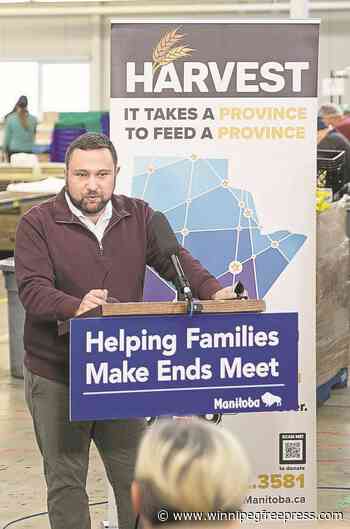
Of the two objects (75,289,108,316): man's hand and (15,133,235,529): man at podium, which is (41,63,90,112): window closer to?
(15,133,235,529): man at podium

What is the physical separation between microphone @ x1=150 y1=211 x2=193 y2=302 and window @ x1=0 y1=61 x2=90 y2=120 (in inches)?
875

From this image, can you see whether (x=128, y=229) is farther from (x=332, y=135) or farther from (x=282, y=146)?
(x=332, y=135)

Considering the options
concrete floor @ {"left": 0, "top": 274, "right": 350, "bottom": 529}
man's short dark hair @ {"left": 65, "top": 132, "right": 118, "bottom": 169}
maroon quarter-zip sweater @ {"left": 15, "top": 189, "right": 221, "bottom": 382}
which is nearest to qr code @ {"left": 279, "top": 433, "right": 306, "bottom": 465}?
concrete floor @ {"left": 0, "top": 274, "right": 350, "bottom": 529}

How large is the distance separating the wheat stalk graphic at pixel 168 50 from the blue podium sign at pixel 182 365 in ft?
3.80

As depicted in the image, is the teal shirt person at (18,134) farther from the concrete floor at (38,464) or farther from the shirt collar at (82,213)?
the shirt collar at (82,213)

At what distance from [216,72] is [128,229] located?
0.85 m

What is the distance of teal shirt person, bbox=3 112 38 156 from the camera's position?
18297 mm

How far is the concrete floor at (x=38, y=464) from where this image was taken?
479cm

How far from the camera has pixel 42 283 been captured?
3119mm

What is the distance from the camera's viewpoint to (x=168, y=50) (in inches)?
152

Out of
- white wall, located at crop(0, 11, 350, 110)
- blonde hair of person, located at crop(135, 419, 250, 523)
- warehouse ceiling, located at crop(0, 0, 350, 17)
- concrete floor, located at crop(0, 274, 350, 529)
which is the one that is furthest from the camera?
white wall, located at crop(0, 11, 350, 110)

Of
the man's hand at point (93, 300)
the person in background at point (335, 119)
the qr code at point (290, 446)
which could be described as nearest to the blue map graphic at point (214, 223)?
the qr code at point (290, 446)

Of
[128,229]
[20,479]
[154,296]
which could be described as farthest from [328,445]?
[128,229]

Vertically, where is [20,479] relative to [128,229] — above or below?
below
